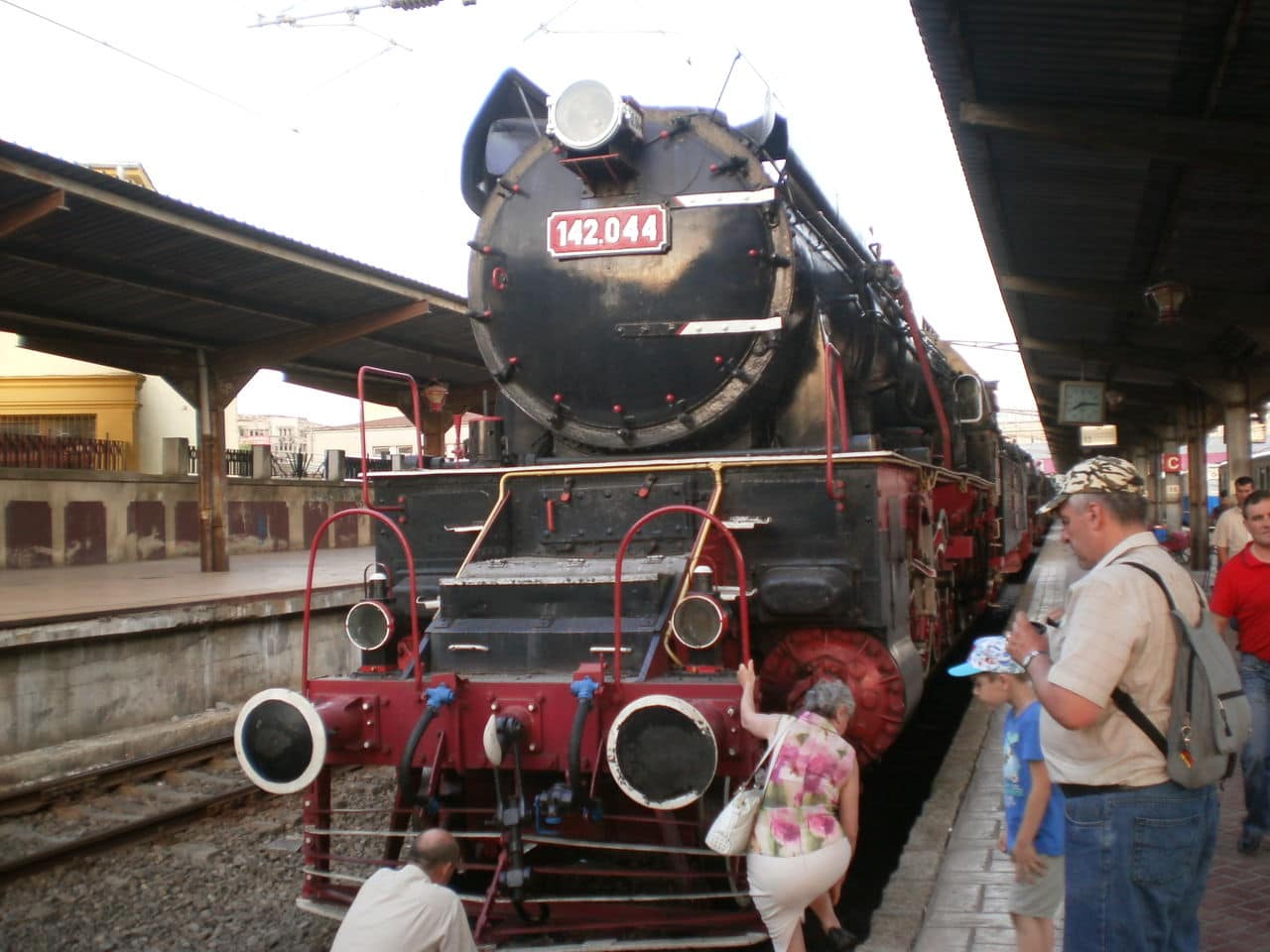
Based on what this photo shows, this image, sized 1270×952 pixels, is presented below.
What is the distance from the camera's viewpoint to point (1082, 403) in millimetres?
15398

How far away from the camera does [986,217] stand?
9.32 metres

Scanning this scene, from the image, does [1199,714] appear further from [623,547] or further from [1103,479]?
[623,547]

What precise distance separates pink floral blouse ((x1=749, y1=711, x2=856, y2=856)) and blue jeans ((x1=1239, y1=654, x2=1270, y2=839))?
215 cm

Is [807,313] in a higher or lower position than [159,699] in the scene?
higher

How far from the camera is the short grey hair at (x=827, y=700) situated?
372cm

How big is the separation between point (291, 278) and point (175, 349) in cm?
318

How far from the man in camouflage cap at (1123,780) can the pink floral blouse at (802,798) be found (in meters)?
1.08

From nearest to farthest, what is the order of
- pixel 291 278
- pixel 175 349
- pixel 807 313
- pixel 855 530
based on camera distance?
pixel 855 530 → pixel 807 313 → pixel 291 278 → pixel 175 349

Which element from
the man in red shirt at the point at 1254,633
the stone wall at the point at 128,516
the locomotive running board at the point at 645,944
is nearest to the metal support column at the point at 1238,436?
the man in red shirt at the point at 1254,633

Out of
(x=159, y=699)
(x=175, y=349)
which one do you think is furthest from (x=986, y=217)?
(x=175, y=349)

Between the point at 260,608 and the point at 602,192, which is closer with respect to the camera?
the point at 602,192

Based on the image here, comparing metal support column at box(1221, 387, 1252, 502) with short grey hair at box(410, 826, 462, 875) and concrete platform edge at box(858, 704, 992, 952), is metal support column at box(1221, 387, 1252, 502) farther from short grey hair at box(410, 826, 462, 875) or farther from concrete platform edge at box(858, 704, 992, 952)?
short grey hair at box(410, 826, 462, 875)

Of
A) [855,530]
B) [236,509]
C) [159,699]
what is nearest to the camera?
[855,530]

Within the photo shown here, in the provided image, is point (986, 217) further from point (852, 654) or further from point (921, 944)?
point (921, 944)
